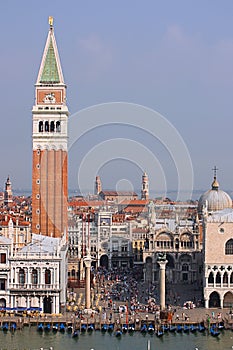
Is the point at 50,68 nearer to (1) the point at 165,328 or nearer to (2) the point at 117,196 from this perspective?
(1) the point at 165,328

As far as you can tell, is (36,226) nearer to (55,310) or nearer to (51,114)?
(51,114)

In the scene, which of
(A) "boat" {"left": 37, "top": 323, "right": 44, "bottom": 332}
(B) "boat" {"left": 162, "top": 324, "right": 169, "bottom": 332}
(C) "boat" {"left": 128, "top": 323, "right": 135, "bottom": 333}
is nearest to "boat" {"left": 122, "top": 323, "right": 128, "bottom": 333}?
(C) "boat" {"left": 128, "top": 323, "right": 135, "bottom": 333}

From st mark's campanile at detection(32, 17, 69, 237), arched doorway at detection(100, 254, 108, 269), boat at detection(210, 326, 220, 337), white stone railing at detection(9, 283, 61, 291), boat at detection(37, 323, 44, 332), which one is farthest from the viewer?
arched doorway at detection(100, 254, 108, 269)

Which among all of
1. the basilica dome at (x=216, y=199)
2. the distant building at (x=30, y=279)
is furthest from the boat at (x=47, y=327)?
the basilica dome at (x=216, y=199)

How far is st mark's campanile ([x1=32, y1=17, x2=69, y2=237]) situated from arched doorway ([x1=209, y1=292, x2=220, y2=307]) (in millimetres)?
11424

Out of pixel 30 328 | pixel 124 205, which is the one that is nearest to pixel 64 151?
pixel 30 328

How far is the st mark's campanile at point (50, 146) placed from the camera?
4259 cm

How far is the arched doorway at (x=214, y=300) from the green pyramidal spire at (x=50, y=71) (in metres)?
15.7

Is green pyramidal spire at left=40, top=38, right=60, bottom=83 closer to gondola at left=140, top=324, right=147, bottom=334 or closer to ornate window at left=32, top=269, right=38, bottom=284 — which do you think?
ornate window at left=32, top=269, right=38, bottom=284

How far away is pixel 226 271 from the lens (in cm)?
3306

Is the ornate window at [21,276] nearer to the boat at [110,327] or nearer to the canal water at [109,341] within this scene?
the canal water at [109,341]

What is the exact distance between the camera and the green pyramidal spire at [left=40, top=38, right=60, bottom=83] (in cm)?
4266

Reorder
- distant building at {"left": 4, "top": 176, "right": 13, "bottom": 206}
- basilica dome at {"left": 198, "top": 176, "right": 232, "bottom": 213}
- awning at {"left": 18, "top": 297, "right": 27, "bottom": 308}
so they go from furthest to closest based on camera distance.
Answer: distant building at {"left": 4, "top": 176, "right": 13, "bottom": 206} < basilica dome at {"left": 198, "top": 176, "right": 232, "bottom": 213} < awning at {"left": 18, "top": 297, "right": 27, "bottom": 308}

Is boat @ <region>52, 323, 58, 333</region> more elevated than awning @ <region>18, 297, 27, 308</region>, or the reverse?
awning @ <region>18, 297, 27, 308</region>
